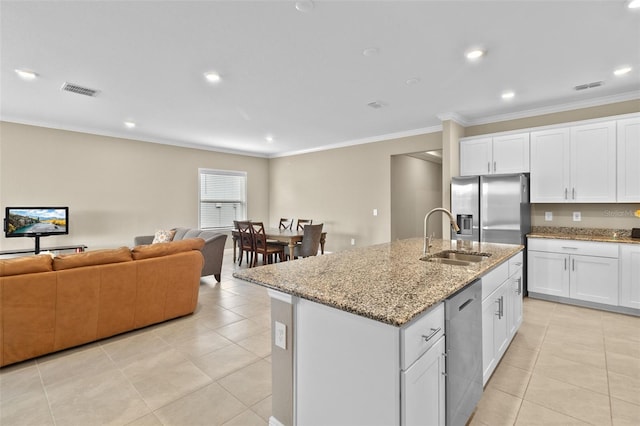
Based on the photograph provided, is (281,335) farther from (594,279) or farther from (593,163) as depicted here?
(593,163)

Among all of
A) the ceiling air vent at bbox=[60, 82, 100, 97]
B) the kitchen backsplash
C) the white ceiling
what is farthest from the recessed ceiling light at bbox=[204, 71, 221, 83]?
the kitchen backsplash

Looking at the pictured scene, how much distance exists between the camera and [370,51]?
2898 millimetres

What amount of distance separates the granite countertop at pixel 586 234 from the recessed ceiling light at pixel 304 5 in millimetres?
3878

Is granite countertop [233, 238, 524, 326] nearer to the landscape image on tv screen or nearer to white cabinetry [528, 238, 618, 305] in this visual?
white cabinetry [528, 238, 618, 305]

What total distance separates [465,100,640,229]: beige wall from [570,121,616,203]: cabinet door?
348mm

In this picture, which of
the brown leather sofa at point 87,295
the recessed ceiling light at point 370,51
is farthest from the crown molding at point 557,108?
the brown leather sofa at point 87,295

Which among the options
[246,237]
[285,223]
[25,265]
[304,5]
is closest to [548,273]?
[304,5]

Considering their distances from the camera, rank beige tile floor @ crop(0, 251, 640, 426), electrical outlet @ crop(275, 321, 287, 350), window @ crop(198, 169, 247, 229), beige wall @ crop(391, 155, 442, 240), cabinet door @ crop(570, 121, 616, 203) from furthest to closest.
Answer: window @ crop(198, 169, 247, 229) → beige wall @ crop(391, 155, 442, 240) → cabinet door @ crop(570, 121, 616, 203) → beige tile floor @ crop(0, 251, 640, 426) → electrical outlet @ crop(275, 321, 287, 350)

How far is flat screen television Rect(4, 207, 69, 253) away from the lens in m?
4.91

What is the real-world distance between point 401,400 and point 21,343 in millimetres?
2968

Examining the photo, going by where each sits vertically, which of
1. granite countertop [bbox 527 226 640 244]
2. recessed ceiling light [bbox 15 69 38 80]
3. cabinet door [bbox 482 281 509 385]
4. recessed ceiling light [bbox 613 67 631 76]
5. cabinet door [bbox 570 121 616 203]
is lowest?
cabinet door [bbox 482 281 509 385]

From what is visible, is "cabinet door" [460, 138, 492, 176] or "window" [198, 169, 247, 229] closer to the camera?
"cabinet door" [460, 138, 492, 176]

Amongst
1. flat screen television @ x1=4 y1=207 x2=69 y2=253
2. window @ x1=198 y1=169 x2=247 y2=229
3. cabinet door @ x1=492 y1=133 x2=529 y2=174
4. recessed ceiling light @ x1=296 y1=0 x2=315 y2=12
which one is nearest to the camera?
recessed ceiling light @ x1=296 y1=0 x2=315 y2=12

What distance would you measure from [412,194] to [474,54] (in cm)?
442
